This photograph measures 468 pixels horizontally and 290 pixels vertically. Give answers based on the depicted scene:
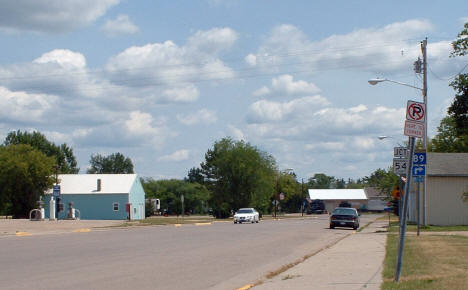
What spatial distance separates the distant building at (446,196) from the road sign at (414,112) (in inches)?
1267

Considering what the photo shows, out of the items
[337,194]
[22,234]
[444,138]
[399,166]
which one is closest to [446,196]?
[399,166]

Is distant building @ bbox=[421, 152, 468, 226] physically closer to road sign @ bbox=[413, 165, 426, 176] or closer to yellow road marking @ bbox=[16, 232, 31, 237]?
road sign @ bbox=[413, 165, 426, 176]

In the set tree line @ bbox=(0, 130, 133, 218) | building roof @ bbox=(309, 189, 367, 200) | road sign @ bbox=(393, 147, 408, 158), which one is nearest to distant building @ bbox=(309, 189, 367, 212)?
building roof @ bbox=(309, 189, 367, 200)

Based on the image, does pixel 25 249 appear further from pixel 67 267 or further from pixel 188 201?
pixel 188 201

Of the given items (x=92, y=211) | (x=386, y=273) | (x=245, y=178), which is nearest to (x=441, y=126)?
(x=245, y=178)

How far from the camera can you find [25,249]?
22438 mm

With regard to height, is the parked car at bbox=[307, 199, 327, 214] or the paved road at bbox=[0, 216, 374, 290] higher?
the paved road at bbox=[0, 216, 374, 290]

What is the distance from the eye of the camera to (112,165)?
16875cm

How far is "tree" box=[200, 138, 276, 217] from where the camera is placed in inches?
3496

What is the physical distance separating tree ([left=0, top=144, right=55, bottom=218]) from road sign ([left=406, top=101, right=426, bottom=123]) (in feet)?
216

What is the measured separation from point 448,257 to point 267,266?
484cm

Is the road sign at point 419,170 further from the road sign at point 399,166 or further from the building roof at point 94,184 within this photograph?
the building roof at point 94,184

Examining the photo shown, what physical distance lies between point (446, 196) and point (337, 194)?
10183 cm

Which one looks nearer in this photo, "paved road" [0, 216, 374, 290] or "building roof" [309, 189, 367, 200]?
"paved road" [0, 216, 374, 290]
